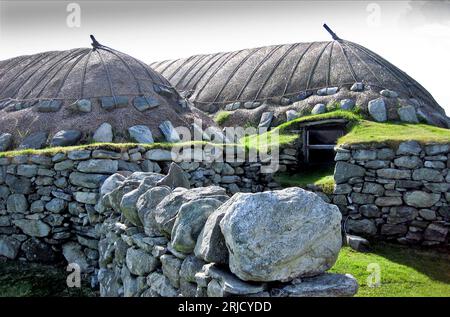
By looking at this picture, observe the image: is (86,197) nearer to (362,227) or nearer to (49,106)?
(49,106)

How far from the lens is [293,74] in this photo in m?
15.7

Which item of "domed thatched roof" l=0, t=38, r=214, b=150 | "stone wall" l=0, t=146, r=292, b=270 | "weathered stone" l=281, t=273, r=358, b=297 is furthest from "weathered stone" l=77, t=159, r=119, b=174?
"weathered stone" l=281, t=273, r=358, b=297

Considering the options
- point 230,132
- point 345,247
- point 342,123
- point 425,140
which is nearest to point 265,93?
point 230,132

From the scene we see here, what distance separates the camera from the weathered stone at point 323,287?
120 inches

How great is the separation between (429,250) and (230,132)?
7.97m

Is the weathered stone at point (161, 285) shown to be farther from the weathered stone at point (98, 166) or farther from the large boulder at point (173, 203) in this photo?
the weathered stone at point (98, 166)

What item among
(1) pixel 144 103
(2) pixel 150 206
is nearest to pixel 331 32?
(1) pixel 144 103

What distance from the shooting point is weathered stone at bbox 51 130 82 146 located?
389 inches

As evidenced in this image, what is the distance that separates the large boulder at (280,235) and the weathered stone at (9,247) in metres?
7.05

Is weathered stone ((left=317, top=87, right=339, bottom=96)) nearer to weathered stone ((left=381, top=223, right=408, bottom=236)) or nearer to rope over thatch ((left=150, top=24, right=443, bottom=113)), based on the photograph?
rope over thatch ((left=150, top=24, right=443, bottom=113))
